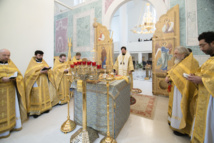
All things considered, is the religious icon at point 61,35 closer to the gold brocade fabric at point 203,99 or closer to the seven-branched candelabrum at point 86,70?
the seven-branched candelabrum at point 86,70

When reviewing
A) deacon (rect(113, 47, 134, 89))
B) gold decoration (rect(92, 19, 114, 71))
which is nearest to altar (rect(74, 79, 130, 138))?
deacon (rect(113, 47, 134, 89))

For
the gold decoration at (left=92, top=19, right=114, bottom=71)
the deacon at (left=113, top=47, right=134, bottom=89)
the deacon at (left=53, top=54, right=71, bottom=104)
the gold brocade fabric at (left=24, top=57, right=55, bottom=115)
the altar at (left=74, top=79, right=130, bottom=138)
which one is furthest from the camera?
the gold decoration at (left=92, top=19, right=114, bottom=71)

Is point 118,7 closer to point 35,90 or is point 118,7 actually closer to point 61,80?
point 61,80

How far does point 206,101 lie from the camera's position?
153cm

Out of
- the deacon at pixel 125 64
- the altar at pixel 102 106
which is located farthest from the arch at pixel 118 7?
the altar at pixel 102 106

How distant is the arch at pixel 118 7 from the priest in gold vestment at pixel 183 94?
3845 mm

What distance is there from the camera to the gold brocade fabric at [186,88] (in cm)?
202

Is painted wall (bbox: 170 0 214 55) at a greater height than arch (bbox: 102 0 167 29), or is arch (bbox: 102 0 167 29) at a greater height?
arch (bbox: 102 0 167 29)

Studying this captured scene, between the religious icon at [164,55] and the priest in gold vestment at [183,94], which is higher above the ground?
the religious icon at [164,55]

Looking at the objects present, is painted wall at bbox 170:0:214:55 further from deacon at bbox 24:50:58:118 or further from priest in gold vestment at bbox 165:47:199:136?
deacon at bbox 24:50:58:118

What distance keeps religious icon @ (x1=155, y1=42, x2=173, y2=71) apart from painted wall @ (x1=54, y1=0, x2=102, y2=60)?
166 inches

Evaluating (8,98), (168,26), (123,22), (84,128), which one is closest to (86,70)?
(84,128)

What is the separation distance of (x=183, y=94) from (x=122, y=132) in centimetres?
151

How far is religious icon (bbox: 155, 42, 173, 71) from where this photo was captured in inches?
184
